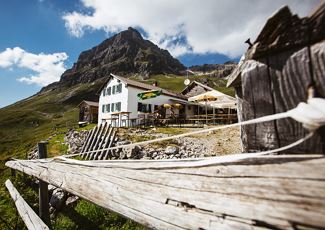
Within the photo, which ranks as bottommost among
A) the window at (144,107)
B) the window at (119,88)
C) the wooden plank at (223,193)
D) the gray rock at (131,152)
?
the gray rock at (131,152)

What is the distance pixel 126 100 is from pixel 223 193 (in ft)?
101

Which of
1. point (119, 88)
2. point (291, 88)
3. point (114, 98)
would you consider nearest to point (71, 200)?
point (291, 88)

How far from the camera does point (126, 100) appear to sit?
3150 centimetres

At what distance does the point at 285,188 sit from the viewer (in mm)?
919

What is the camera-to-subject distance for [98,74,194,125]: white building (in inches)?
1246

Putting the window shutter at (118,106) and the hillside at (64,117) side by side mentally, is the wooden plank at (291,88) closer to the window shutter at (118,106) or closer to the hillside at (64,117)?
the hillside at (64,117)

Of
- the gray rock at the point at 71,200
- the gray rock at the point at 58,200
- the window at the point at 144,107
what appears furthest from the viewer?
the window at the point at 144,107

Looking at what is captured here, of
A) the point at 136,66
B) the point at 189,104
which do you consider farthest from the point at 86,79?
the point at 189,104

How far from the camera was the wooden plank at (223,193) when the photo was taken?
0.87m

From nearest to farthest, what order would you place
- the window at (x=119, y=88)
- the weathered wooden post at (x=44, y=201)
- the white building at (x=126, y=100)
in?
the weathered wooden post at (x=44, y=201) < the white building at (x=126, y=100) < the window at (x=119, y=88)

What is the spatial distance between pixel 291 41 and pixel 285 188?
586 mm

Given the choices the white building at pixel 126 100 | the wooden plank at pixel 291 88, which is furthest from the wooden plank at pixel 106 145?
the white building at pixel 126 100

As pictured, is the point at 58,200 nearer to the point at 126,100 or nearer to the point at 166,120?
the point at 166,120

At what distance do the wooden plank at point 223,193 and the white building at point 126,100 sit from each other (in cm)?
2762
